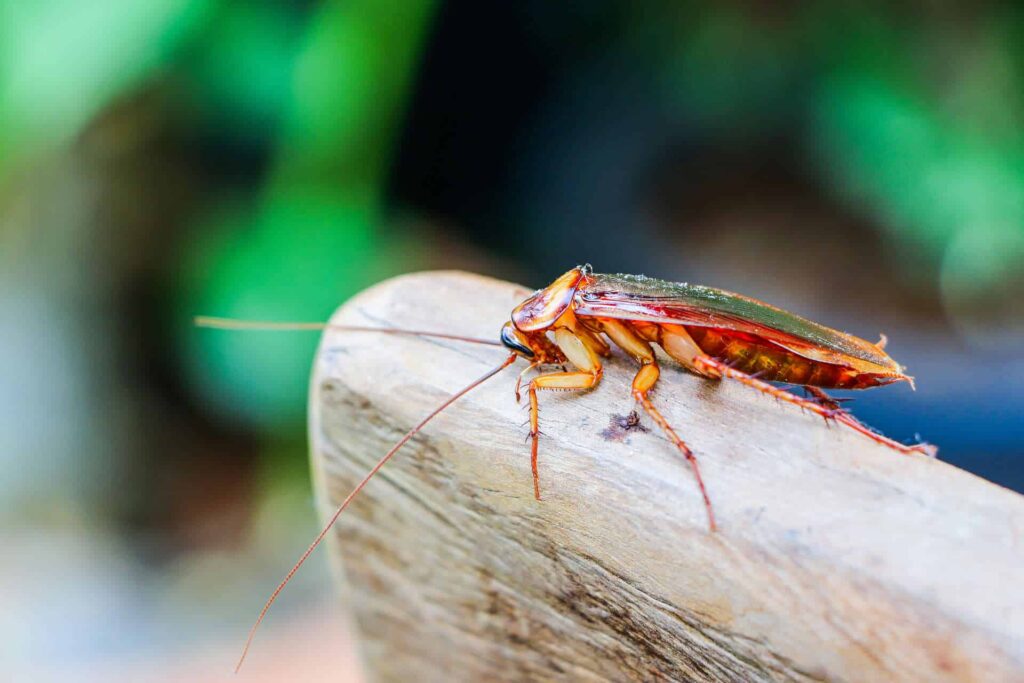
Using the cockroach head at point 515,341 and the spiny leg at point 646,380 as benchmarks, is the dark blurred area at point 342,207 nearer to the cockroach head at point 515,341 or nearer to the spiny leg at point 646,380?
the spiny leg at point 646,380

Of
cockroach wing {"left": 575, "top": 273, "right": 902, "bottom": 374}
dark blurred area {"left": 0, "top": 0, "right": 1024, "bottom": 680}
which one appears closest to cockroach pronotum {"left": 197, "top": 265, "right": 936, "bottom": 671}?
cockroach wing {"left": 575, "top": 273, "right": 902, "bottom": 374}

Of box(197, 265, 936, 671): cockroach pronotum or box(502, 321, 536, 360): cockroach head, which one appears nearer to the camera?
box(197, 265, 936, 671): cockroach pronotum

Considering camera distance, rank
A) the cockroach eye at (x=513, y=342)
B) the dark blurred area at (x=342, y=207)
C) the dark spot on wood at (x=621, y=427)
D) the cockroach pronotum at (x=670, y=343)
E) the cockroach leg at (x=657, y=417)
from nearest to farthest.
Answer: the cockroach leg at (x=657, y=417) < the dark spot on wood at (x=621, y=427) < the cockroach pronotum at (x=670, y=343) < the cockroach eye at (x=513, y=342) < the dark blurred area at (x=342, y=207)

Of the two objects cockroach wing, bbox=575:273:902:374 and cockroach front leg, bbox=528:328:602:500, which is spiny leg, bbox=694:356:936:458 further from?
cockroach front leg, bbox=528:328:602:500

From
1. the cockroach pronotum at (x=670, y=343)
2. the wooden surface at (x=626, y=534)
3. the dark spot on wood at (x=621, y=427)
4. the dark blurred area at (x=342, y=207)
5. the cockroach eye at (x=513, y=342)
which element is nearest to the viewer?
the wooden surface at (x=626, y=534)

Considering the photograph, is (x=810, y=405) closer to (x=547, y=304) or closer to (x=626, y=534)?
(x=626, y=534)

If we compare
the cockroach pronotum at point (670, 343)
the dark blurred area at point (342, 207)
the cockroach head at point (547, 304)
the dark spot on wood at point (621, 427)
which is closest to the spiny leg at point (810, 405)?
the cockroach pronotum at point (670, 343)
